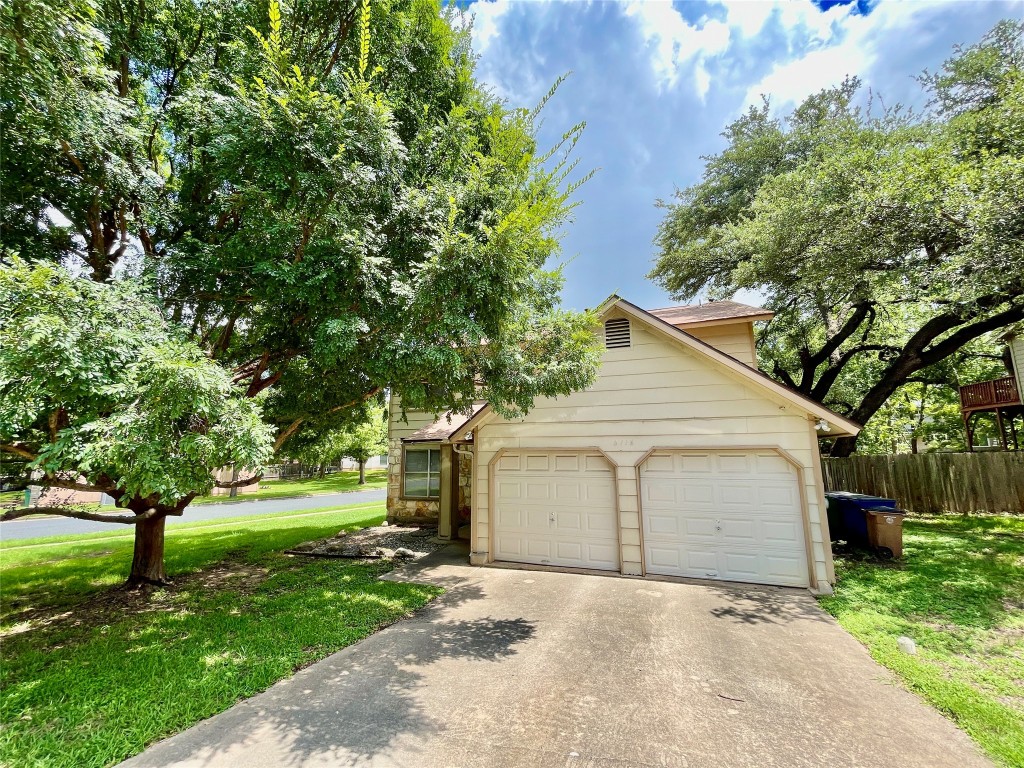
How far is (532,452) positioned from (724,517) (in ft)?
12.6

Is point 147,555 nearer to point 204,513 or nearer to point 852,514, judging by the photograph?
point 204,513

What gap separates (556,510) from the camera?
8656 mm

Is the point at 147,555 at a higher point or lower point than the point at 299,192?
lower

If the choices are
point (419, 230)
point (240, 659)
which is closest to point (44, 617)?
point (240, 659)

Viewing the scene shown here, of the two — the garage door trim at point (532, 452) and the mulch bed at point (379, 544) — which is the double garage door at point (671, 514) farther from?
the mulch bed at point (379, 544)

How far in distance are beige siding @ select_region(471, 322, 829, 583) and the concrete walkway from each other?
1348cm

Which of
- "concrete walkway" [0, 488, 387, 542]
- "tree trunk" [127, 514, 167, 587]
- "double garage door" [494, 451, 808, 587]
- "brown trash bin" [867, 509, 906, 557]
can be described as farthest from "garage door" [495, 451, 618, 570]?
"concrete walkway" [0, 488, 387, 542]

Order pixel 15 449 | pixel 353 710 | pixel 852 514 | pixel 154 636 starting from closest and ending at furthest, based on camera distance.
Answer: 1. pixel 353 710
2. pixel 15 449
3. pixel 154 636
4. pixel 852 514

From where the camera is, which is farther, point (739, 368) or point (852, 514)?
point (852, 514)

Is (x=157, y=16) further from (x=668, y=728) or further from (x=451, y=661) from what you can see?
(x=668, y=728)

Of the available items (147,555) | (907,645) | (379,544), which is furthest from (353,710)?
(379,544)

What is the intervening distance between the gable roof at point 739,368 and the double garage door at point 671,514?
3.45 feet

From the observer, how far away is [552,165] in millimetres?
6906

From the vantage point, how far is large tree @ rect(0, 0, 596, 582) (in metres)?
4.77
